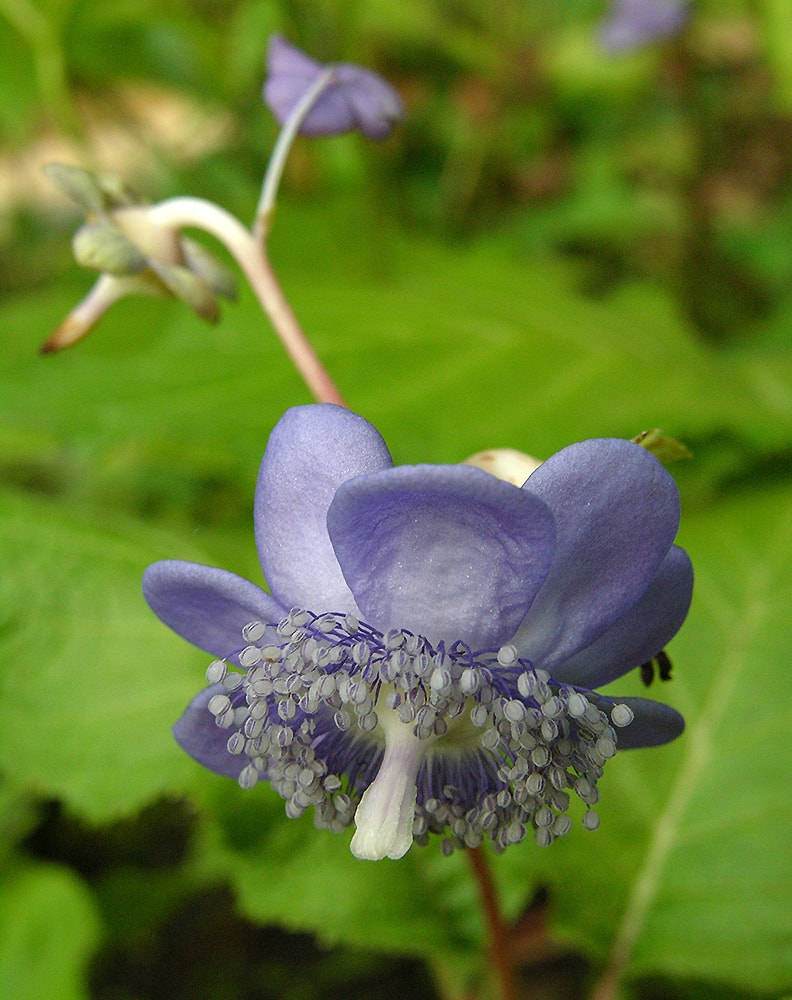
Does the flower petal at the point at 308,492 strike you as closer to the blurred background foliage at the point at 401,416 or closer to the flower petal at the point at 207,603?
the flower petal at the point at 207,603

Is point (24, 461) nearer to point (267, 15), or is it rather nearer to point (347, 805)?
point (267, 15)

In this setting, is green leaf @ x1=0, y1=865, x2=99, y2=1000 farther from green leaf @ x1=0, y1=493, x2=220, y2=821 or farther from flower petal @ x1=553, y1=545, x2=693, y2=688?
flower petal @ x1=553, y1=545, x2=693, y2=688

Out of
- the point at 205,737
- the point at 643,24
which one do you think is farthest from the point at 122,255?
the point at 643,24

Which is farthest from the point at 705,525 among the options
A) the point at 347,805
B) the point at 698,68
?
the point at 698,68

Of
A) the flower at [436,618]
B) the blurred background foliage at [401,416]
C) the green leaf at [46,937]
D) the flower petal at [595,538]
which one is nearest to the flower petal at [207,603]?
the flower at [436,618]

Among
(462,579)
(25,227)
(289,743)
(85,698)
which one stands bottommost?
(25,227)

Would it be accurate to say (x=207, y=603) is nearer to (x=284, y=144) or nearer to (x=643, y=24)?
(x=284, y=144)
